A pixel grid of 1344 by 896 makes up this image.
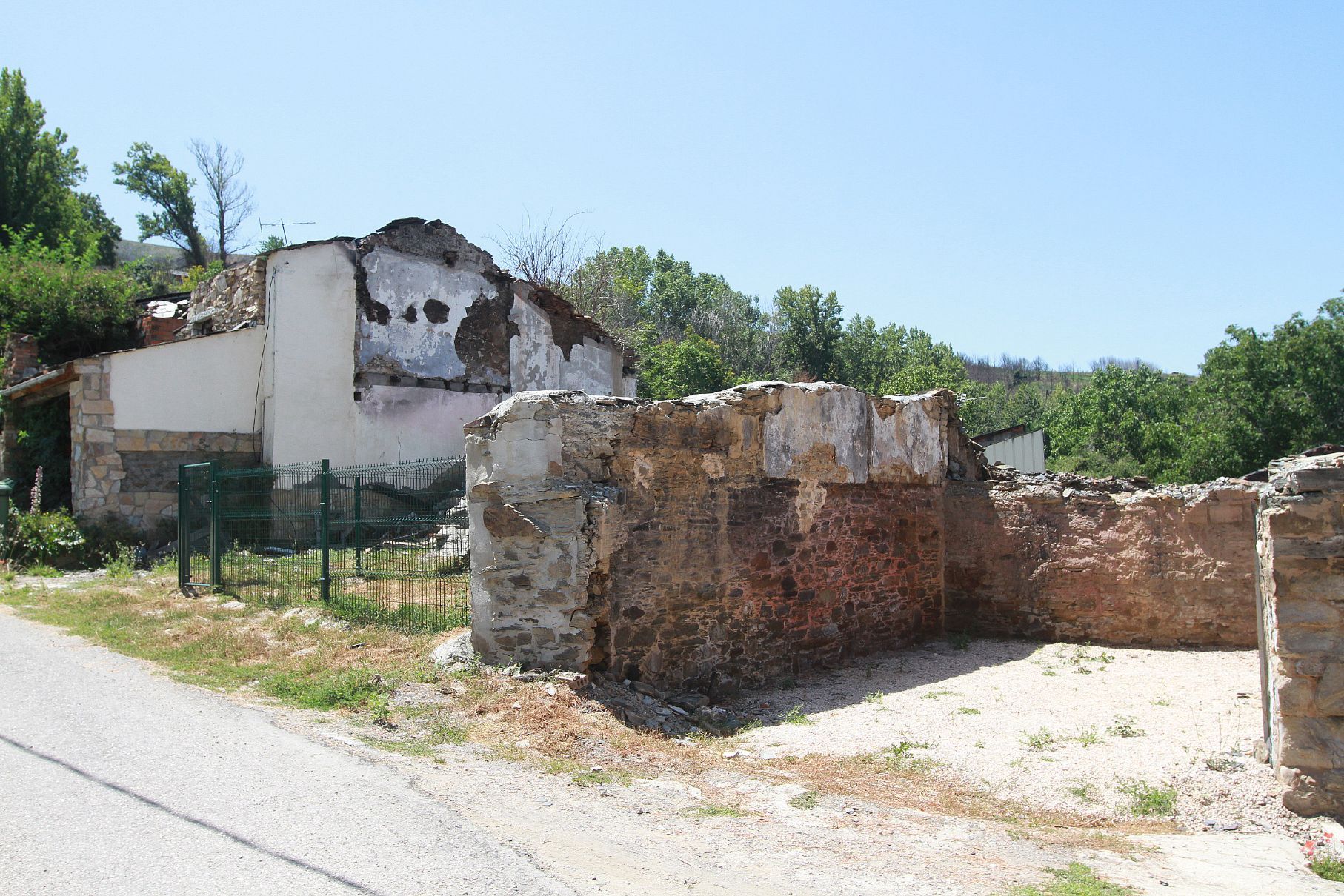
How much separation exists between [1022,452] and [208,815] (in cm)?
1983

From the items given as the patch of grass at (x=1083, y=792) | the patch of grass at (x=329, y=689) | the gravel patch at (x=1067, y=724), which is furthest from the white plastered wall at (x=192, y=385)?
the patch of grass at (x=1083, y=792)

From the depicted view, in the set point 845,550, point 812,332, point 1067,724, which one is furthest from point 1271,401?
point 1067,724

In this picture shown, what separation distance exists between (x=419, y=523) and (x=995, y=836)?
6261mm

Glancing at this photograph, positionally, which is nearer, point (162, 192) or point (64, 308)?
point (64, 308)

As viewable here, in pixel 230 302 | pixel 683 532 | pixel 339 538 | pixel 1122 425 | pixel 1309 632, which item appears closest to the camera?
pixel 1309 632

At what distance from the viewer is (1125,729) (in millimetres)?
6914

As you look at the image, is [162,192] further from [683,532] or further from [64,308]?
[683,532]

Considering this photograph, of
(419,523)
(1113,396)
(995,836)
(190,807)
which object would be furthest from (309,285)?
(1113,396)

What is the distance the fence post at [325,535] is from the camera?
32.7 ft

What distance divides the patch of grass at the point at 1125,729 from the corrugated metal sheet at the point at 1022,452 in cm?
1323

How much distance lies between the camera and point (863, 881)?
A: 4.26 meters

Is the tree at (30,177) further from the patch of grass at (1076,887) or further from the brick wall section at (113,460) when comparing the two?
the patch of grass at (1076,887)

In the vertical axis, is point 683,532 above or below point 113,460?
below

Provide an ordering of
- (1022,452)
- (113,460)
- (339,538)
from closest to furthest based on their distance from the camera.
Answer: (339,538)
(113,460)
(1022,452)
